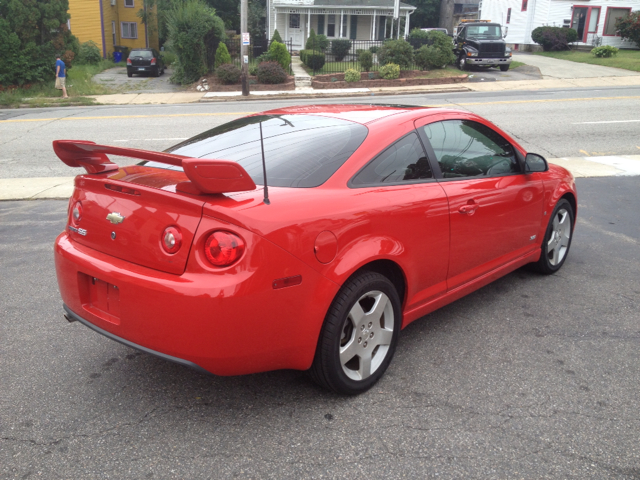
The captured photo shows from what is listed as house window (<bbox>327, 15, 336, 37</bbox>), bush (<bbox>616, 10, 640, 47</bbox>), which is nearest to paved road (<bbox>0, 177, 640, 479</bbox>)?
bush (<bbox>616, 10, 640, 47</bbox>)

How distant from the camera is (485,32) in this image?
2806 cm

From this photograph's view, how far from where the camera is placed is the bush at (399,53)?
2605cm

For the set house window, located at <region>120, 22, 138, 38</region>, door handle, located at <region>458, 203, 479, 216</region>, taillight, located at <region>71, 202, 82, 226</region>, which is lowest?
door handle, located at <region>458, 203, 479, 216</region>

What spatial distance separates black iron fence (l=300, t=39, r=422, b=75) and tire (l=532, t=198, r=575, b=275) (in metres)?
22.0

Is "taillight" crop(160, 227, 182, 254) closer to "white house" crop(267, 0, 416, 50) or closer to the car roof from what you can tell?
the car roof

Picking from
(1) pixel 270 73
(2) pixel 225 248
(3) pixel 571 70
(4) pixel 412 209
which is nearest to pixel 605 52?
(3) pixel 571 70

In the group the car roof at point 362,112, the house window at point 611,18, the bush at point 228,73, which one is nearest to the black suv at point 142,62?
the bush at point 228,73

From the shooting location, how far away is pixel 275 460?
8.89 feet

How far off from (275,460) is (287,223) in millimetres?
1113

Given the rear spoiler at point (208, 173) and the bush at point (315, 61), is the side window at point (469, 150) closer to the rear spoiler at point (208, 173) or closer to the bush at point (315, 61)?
the rear spoiler at point (208, 173)

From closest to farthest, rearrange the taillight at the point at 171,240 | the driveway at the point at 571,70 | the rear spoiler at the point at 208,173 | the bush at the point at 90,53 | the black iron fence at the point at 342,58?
the rear spoiler at the point at 208,173 → the taillight at the point at 171,240 → the driveway at the point at 571,70 → the black iron fence at the point at 342,58 → the bush at the point at 90,53

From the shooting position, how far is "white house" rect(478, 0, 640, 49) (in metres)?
38.9

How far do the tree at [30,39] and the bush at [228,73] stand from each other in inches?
276

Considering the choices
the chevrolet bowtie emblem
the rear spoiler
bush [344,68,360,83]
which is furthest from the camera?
bush [344,68,360,83]
